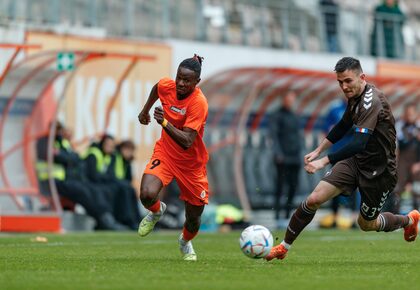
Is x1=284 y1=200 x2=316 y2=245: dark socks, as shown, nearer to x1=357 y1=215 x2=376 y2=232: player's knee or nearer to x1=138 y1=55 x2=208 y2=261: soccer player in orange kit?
x1=357 y1=215 x2=376 y2=232: player's knee

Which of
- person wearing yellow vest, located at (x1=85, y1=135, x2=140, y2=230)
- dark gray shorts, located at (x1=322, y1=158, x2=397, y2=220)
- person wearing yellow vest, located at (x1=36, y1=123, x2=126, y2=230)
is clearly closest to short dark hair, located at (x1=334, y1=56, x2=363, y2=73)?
dark gray shorts, located at (x1=322, y1=158, x2=397, y2=220)

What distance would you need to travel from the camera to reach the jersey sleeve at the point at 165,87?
14672 mm

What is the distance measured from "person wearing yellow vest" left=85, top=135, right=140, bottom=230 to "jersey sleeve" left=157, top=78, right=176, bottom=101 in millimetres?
10399

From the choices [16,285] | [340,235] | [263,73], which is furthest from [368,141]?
[263,73]

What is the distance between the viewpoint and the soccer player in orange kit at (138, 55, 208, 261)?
14.3 meters

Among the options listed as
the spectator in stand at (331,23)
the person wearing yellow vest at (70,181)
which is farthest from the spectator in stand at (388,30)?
the person wearing yellow vest at (70,181)

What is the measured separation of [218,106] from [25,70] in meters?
5.21

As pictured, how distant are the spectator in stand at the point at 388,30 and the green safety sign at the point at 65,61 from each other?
38.9 feet

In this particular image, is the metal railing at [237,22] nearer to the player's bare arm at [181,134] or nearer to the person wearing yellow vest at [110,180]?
the person wearing yellow vest at [110,180]

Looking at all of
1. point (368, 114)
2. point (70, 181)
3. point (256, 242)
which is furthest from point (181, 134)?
point (70, 181)

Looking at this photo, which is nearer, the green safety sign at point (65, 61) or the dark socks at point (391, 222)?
the dark socks at point (391, 222)

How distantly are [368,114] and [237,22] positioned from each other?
16.8 m

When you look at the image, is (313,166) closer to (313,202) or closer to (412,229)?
(313,202)

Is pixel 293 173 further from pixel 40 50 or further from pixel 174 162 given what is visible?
pixel 174 162
